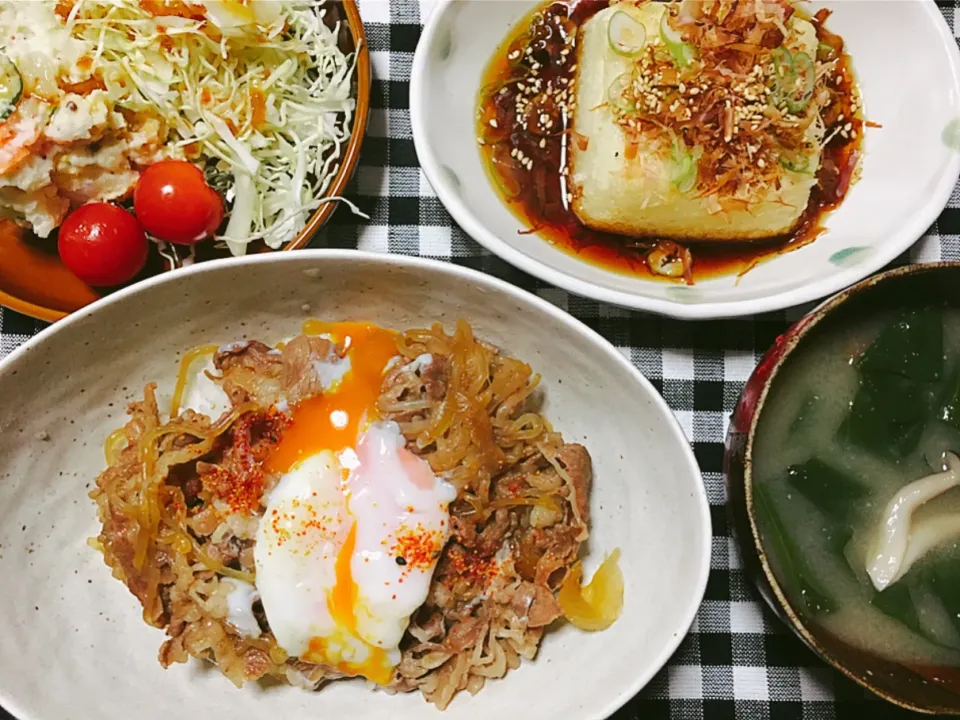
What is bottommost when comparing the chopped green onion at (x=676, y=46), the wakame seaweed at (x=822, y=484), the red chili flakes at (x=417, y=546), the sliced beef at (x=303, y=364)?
the red chili flakes at (x=417, y=546)

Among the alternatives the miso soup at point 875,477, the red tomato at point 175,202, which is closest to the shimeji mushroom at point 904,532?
the miso soup at point 875,477

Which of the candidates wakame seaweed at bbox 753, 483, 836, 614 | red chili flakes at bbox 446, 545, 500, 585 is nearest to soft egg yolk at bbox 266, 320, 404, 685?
red chili flakes at bbox 446, 545, 500, 585

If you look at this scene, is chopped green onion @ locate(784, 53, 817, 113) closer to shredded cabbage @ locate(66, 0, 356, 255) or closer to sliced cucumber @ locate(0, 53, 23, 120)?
shredded cabbage @ locate(66, 0, 356, 255)

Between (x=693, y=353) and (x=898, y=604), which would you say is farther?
(x=693, y=353)

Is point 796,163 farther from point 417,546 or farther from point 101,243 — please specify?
point 101,243

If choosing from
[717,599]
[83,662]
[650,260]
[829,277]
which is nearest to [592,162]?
[650,260]

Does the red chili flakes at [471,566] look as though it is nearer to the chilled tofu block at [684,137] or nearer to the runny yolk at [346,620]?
the runny yolk at [346,620]

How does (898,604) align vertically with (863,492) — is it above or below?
below

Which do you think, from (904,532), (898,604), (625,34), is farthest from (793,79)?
(898,604)
